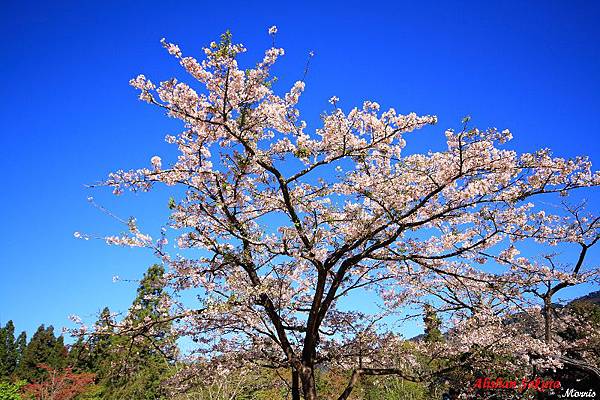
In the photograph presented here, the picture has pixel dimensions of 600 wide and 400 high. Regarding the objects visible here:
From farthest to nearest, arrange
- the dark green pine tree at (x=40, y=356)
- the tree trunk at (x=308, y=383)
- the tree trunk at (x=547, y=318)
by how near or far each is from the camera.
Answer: the dark green pine tree at (x=40, y=356) < the tree trunk at (x=547, y=318) < the tree trunk at (x=308, y=383)

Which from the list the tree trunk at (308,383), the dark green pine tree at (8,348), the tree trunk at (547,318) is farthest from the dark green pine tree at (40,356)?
the tree trunk at (547,318)

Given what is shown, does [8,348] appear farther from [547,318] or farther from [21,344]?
[547,318]

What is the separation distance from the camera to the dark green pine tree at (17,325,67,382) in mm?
43906

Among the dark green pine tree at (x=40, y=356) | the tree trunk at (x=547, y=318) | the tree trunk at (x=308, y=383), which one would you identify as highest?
the dark green pine tree at (x=40, y=356)

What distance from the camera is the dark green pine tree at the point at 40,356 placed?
43.9 metres

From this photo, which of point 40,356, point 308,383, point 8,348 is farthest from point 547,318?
point 8,348

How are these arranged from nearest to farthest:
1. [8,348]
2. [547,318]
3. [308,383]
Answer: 1. [308,383]
2. [547,318]
3. [8,348]

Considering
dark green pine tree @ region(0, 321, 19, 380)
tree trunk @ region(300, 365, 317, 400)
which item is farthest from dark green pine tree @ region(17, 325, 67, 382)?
tree trunk @ region(300, 365, 317, 400)

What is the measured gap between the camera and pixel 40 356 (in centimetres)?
4769

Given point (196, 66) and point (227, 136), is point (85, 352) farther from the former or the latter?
point (196, 66)

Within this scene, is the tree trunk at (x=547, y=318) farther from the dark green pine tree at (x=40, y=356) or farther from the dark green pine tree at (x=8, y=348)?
the dark green pine tree at (x=8, y=348)

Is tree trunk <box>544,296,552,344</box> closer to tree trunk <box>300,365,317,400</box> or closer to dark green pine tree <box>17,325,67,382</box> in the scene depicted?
tree trunk <box>300,365,317,400</box>

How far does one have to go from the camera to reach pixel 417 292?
840 centimetres

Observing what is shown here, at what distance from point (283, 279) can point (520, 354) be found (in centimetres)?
518
